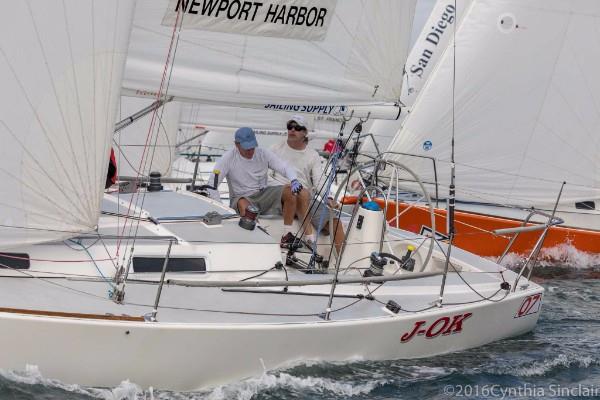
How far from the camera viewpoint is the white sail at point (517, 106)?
10.6 m

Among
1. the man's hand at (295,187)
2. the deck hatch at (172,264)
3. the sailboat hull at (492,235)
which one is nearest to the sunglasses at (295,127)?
the man's hand at (295,187)

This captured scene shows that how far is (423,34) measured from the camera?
12711 mm

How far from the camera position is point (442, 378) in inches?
237

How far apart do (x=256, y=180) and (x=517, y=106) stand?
15.1 ft

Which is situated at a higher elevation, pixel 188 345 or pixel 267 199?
pixel 267 199

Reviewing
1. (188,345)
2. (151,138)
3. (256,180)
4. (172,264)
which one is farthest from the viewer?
(151,138)

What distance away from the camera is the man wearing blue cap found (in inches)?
281

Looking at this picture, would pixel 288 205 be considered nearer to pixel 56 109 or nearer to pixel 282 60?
pixel 282 60

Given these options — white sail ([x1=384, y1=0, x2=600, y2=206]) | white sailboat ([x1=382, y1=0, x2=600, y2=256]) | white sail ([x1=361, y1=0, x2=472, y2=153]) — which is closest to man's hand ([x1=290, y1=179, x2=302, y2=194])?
white sailboat ([x1=382, y1=0, x2=600, y2=256])

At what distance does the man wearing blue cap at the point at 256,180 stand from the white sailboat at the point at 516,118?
368cm

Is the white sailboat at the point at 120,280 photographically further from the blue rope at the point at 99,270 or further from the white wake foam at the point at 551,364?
the white wake foam at the point at 551,364

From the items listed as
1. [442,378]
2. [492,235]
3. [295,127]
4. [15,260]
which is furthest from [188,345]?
[492,235]

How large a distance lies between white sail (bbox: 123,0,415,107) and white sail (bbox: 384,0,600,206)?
4223 millimetres

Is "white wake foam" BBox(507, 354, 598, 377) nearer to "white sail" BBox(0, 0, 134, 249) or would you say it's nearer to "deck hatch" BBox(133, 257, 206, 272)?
"deck hatch" BBox(133, 257, 206, 272)
